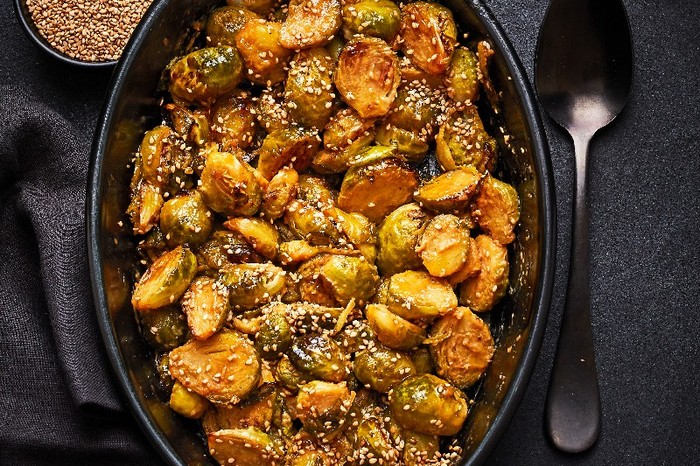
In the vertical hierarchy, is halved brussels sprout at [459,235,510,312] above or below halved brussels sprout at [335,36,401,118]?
below

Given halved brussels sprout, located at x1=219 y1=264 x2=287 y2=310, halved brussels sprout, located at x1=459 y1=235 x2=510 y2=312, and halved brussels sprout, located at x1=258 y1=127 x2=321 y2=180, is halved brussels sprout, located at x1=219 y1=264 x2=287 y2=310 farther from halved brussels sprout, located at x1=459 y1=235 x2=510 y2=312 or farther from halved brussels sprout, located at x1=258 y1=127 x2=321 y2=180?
halved brussels sprout, located at x1=459 y1=235 x2=510 y2=312

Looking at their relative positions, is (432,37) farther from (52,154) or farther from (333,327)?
(52,154)

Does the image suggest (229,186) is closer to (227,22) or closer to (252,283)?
(252,283)

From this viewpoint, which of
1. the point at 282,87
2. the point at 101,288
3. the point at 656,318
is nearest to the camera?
the point at 101,288

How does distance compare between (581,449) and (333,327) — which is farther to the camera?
(581,449)

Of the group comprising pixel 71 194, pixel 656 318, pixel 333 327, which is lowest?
pixel 656 318

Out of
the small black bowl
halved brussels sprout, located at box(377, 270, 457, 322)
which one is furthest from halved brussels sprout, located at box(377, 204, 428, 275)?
the small black bowl

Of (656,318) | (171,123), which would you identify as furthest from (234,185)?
(656,318)
